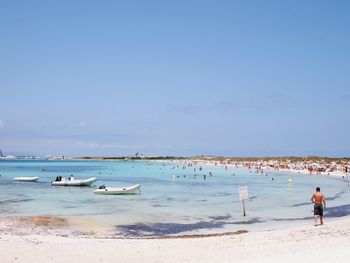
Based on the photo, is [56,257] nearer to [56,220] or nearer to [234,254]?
[234,254]

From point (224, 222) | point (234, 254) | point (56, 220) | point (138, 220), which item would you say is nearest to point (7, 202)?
point (56, 220)

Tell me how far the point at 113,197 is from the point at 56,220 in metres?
16.6

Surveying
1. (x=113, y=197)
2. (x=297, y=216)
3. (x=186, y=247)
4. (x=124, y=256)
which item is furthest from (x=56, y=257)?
(x=113, y=197)

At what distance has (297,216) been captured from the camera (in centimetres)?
2883

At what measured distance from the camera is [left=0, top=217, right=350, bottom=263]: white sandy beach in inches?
571

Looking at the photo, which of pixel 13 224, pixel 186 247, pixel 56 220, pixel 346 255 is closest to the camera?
pixel 346 255

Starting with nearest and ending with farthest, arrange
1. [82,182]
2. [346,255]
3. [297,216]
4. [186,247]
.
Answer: [346,255] < [186,247] < [297,216] < [82,182]

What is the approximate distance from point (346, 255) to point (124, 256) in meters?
7.01

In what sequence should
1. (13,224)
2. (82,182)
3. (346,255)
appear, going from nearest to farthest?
(346,255) → (13,224) → (82,182)

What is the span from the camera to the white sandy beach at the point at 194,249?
14500mm

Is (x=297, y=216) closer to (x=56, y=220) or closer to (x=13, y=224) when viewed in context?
(x=56, y=220)

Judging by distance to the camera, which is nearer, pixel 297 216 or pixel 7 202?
pixel 297 216

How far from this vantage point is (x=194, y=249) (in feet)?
54.1

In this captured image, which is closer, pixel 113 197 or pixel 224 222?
pixel 224 222
